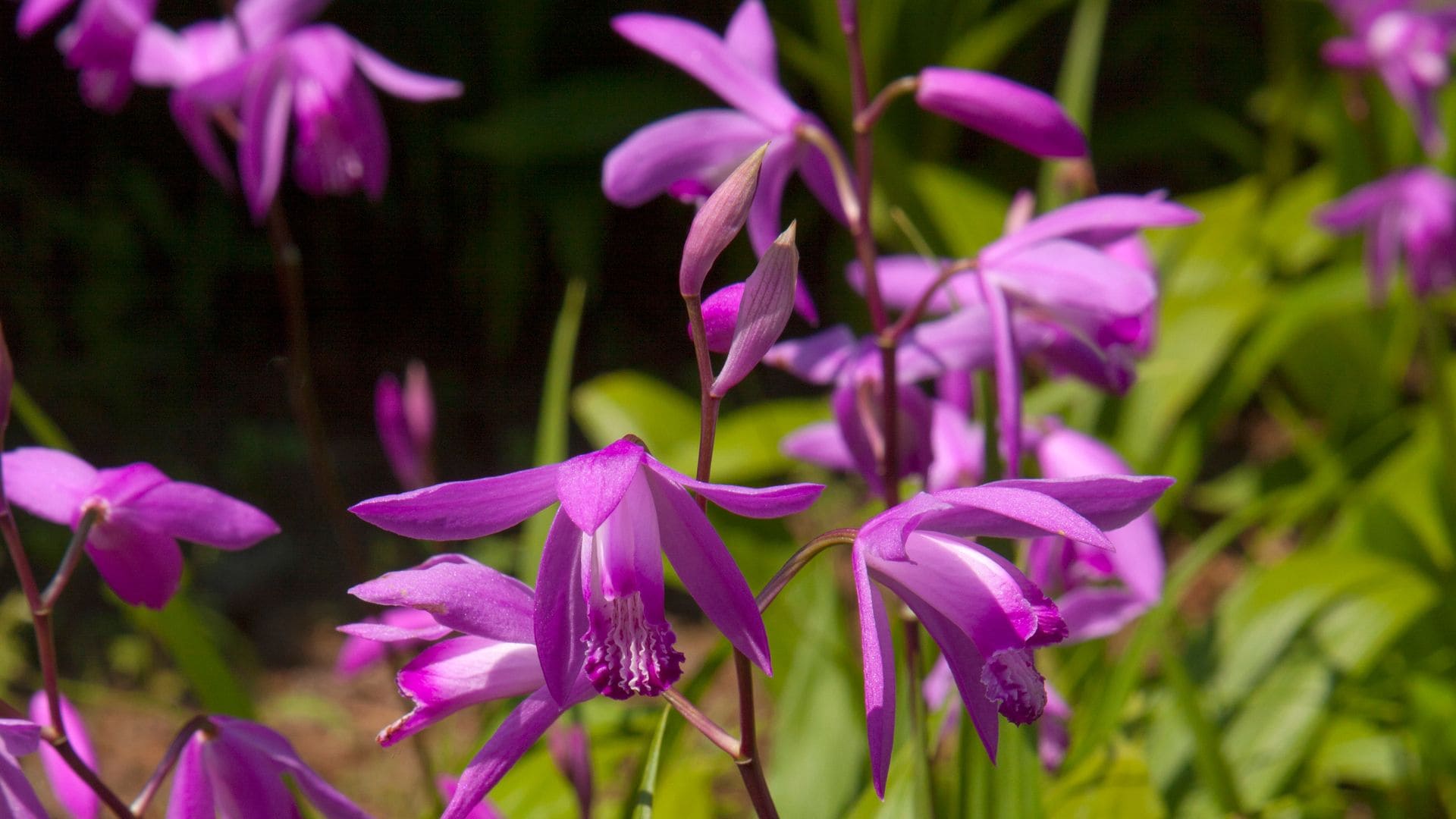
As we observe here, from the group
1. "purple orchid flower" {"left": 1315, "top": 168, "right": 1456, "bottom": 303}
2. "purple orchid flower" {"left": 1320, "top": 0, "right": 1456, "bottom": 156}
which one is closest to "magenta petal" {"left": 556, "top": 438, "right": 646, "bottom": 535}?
"purple orchid flower" {"left": 1315, "top": 168, "right": 1456, "bottom": 303}

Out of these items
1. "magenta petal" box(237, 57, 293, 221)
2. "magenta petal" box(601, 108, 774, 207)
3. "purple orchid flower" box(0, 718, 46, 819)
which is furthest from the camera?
"magenta petal" box(237, 57, 293, 221)

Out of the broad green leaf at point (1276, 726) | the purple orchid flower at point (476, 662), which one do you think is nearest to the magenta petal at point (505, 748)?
the purple orchid flower at point (476, 662)

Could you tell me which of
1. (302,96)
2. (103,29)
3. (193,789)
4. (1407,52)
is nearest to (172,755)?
(193,789)

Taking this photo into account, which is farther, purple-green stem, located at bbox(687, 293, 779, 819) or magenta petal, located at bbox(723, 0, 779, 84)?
magenta petal, located at bbox(723, 0, 779, 84)

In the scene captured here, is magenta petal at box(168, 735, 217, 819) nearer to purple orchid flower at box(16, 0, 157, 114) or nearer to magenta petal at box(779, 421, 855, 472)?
magenta petal at box(779, 421, 855, 472)

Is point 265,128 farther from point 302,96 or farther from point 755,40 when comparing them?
point 755,40

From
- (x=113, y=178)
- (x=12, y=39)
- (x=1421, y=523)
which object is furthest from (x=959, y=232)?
(x=12, y=39)

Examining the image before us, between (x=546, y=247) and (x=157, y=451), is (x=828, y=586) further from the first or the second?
(x=546, y=247)
